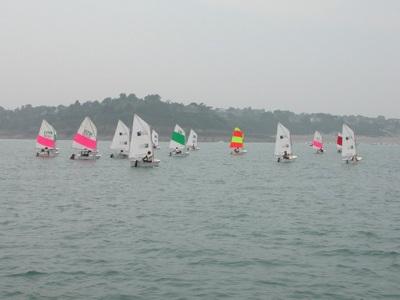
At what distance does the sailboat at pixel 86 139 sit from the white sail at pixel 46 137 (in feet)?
20.8

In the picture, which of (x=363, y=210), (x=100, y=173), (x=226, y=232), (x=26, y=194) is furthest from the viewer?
(x=100, y=173)

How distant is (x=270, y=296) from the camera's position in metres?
16.8

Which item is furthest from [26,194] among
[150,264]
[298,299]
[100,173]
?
[298,299]

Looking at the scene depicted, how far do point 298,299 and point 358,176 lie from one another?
151 feet

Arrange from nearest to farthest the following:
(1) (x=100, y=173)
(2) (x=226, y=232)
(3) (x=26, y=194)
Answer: (2) (x=226, y=232)
(3) (x=26, y=194)
(1) (x=100, y=173)

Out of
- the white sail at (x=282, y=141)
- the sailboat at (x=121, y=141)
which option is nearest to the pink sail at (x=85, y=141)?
the sailboat at (x=121, y=141)

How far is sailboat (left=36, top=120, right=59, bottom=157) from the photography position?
264 ft

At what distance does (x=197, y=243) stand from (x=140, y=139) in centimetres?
3999

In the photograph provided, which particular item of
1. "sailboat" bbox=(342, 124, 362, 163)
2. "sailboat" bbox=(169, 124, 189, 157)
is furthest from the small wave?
"sailboat" bbox=(169, 124, 189, 157)

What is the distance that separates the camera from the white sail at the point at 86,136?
242 feet

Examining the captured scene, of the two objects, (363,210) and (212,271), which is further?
(363,210)

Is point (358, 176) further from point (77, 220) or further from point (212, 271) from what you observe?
point (212, 271)

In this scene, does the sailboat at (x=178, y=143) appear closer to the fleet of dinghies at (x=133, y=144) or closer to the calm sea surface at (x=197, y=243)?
the fleet of dinghies at (x=133, y=144)

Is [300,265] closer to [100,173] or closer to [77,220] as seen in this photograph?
[77,220]
